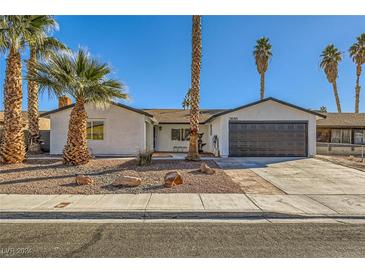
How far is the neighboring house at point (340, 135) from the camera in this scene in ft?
69.1

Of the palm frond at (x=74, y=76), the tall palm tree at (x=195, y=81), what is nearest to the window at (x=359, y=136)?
the tall palm tree at (x=195, y=81)

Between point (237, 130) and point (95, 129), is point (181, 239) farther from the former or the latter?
point (95, 129)

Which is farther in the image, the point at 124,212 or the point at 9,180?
the point at 9,180

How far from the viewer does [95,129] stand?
17.6 meters

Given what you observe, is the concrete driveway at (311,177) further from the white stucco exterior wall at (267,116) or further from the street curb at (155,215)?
the white stucco exterior wall at (267,116)

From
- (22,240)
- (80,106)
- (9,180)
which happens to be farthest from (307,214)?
(80,106)

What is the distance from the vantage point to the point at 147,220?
5730 millimetres

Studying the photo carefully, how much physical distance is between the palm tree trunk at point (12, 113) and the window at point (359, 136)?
2503cm

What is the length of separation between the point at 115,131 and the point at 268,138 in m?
10.6

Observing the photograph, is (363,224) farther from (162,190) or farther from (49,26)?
(49,26)

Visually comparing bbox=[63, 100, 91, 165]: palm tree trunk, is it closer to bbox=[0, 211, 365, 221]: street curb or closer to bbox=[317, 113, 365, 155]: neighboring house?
bbox=[0, 211, 365, 221]: street curb

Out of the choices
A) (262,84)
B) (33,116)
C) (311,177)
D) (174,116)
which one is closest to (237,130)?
(311,177)

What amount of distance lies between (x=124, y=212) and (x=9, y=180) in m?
5.93

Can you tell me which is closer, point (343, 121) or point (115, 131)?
point (115, 131)
